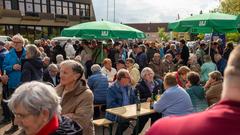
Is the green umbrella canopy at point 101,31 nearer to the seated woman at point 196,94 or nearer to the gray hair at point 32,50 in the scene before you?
the gray hair at point 32,50

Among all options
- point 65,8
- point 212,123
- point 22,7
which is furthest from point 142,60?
point 65,8

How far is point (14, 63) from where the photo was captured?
23.4ft

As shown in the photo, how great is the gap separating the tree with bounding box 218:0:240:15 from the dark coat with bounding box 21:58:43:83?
2039 cm

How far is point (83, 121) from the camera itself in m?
3.79

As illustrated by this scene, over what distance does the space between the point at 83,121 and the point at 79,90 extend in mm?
363

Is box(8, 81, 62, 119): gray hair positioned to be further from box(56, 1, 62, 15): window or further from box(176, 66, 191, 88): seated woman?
box(56, 1, 62, 15): window

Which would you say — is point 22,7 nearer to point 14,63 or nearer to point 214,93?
point 14,63

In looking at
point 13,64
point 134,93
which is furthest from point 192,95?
point 13,64

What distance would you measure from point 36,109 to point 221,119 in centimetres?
149

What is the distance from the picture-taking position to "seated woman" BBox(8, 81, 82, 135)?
2.52 meters

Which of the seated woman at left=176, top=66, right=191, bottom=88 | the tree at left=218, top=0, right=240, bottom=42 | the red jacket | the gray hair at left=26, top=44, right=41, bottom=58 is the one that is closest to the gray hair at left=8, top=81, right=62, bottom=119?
the red jacket

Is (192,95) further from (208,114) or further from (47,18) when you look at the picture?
(47,18)

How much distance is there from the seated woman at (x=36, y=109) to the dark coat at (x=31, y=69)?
392 centimetres

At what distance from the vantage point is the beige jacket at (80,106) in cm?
378
